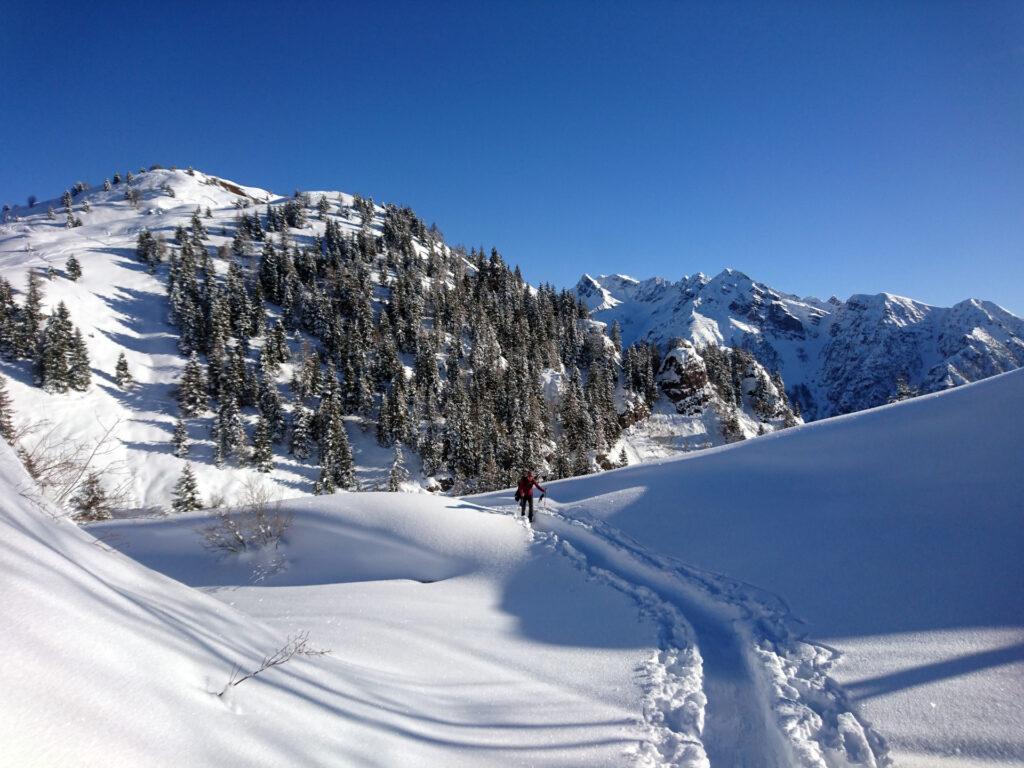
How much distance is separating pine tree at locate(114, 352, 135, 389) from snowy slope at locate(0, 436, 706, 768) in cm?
5303

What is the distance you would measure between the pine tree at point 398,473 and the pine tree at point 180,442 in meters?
21.5

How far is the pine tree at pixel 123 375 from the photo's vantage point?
1906 inches

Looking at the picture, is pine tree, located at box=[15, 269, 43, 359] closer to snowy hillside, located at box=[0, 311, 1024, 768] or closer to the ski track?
snowy hillside, located at box=[0, 311, 1024, 768]

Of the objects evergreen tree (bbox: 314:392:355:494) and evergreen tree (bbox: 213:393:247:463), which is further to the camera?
evergreen tree (bbox: 213:393:247:463)

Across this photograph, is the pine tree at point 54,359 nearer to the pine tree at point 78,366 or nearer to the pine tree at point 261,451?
the pine tree at point 78,366

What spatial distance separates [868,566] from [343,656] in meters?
8.94

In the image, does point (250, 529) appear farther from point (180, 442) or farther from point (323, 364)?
point (323, 364)

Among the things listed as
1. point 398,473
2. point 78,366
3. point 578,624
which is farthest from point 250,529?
point 78,366

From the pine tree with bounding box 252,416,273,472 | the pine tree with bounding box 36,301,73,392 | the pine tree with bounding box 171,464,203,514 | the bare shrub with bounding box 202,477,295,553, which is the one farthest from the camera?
the pine tree with bounding box 252,416,273,472

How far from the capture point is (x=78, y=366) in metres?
44.3

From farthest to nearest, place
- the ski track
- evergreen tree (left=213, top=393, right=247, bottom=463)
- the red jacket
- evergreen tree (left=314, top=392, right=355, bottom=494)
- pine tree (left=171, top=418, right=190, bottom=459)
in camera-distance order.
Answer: evergreen tree (left=213, top=393, right=247, bottom=463)
evergreen tree (left=314, top=392, right=355, bottom=494)
pine tree (left=171, top=418, right=190, bottom=459)
the red jacket
the ski track

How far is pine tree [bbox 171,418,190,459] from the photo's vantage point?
42719mm

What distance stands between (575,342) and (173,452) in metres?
66.7

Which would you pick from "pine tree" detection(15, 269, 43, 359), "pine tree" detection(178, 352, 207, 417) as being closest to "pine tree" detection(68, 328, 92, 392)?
"pine tree" detection(15, 269, 43, 359)
